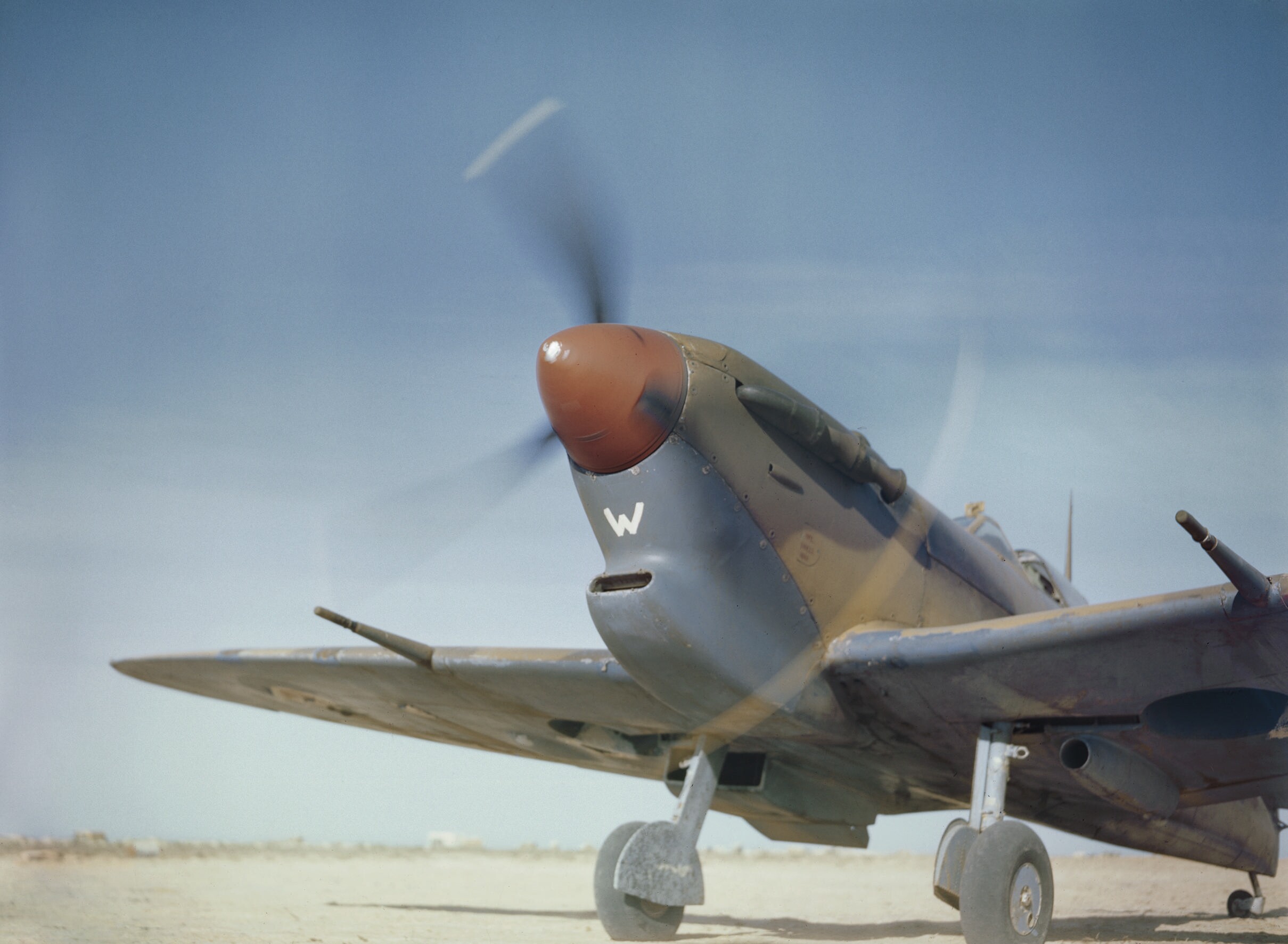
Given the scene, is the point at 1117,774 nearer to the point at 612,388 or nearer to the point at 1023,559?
the point at 1023,559

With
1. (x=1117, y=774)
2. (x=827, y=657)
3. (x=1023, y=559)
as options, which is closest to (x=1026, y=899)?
(x=1117, y=774)

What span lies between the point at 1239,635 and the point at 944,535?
1.93m

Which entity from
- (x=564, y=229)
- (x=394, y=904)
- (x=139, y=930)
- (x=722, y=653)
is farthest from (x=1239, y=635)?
(x=394, y=904)

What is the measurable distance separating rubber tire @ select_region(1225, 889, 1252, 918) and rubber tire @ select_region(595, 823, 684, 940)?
656 centimetres

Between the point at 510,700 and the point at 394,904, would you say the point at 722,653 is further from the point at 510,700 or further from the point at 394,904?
the point at 394,904

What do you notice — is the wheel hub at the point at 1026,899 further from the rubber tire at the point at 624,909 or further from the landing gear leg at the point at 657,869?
the rubber tire at the point at 624,909

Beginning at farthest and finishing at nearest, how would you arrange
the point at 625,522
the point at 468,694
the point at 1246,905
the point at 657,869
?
1. the point at 1246,905
2. the point at 468,694
3. the point at 657,869
4. the point at 625,522

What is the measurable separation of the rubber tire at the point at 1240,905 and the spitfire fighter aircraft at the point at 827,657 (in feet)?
11.4

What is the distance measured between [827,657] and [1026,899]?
1585mm

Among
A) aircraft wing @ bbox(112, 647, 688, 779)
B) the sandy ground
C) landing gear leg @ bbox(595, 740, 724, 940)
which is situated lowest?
the sandy ground

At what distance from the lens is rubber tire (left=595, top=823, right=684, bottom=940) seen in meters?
6.52

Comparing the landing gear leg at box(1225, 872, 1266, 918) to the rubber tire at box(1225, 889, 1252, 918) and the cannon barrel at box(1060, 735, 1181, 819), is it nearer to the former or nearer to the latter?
the rubber tire at box(1225, 889, 1252, 918)

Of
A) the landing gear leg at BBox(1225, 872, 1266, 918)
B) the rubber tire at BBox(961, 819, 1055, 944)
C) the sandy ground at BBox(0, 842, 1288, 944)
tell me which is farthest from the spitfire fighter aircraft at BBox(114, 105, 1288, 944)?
the landing gear leg at BBox(1225, 872, 1266, 918)

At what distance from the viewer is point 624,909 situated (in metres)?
6.51
